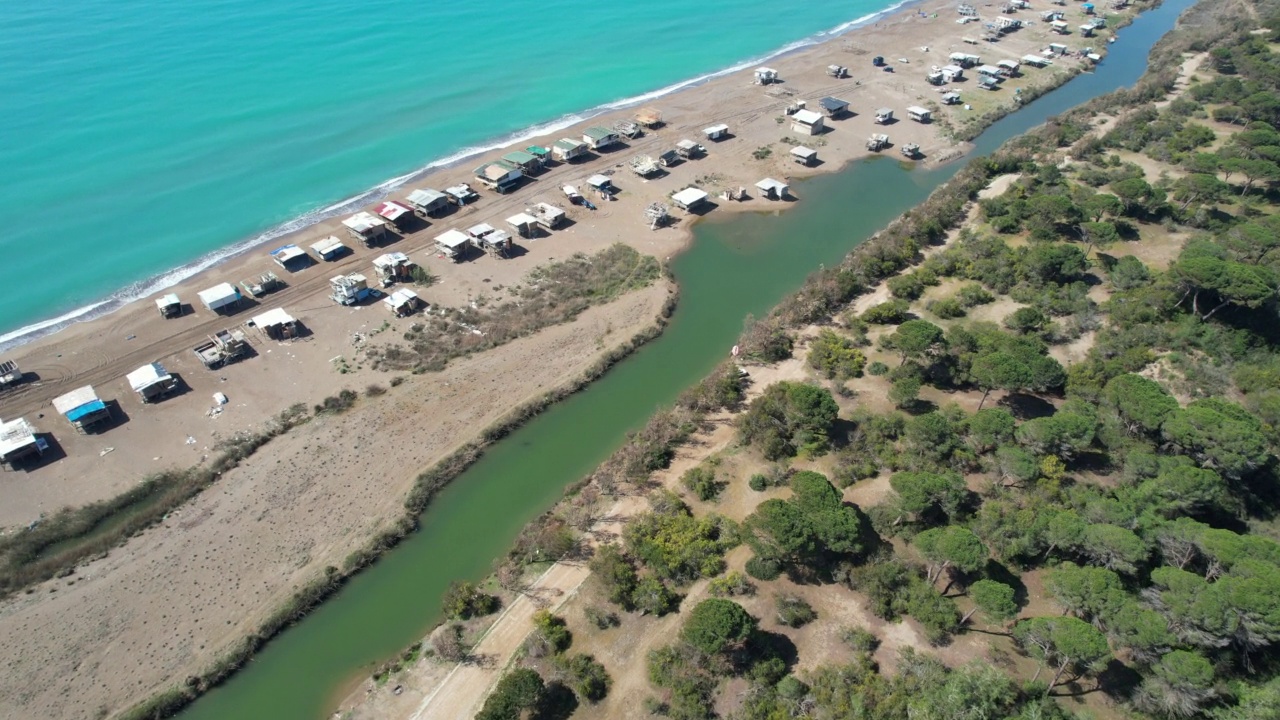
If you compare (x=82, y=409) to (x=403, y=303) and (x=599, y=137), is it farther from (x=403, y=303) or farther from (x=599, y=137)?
(x=599, y=137)

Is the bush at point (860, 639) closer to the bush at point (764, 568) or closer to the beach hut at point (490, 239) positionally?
the bush at point (764, 568)

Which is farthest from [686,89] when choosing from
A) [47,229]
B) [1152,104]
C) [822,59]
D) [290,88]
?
[47,229]

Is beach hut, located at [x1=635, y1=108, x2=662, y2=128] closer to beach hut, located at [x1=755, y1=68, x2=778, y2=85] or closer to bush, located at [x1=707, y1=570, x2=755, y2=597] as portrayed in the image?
beach hut, located at [x1=755, y1=68, x2=778, y2=85]

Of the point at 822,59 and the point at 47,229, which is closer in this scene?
the point at 47,229

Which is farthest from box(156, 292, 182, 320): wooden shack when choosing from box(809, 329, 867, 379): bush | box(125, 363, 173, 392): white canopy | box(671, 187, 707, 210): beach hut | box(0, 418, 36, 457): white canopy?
box(809, 329, 867, 379): bush

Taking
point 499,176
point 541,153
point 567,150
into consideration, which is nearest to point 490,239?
point 499,176

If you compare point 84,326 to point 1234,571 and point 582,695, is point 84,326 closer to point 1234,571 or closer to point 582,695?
point 582,695
